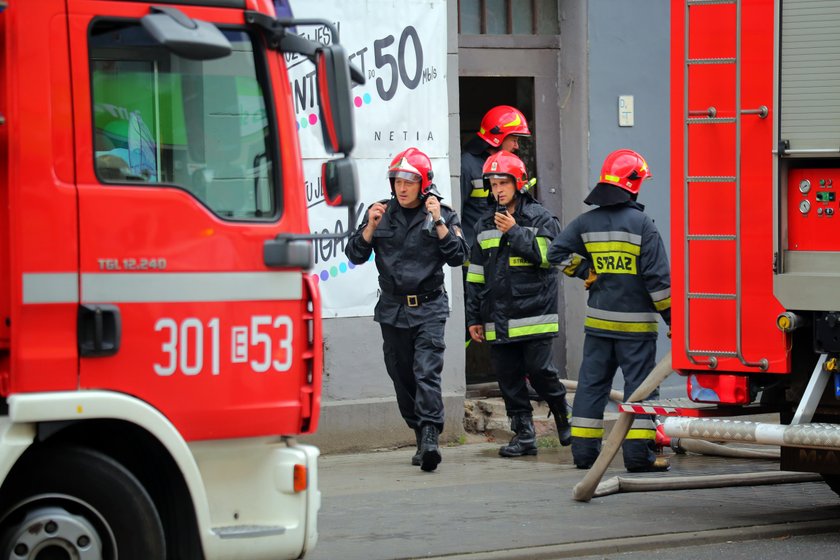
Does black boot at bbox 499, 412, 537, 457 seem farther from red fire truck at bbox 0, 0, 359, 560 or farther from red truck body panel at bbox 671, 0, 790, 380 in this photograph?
red fire truck at bbox 0, 0, 359, 560

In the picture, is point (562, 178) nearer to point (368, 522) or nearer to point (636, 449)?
point (636, 449)

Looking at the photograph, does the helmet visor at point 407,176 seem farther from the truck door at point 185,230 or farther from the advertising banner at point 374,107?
the truck door at point 185,230

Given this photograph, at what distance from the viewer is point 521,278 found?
10008mm

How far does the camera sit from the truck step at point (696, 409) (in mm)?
7703

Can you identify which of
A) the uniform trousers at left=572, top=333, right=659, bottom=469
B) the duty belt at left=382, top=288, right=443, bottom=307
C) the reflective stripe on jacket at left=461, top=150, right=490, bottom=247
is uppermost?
the reflective stripe on jacket at left=461, top=150, right=490, bottom=247

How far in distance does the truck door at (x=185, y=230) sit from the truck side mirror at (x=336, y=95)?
0.26 metres

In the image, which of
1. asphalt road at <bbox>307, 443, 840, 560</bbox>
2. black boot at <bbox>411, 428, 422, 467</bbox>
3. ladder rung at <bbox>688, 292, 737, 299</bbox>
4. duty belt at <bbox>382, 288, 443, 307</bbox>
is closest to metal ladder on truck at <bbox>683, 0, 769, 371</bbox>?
ladder rung at <bbox>688, 292, 737, 299</bbox>

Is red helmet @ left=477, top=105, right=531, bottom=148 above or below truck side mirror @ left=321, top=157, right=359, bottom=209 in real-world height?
above

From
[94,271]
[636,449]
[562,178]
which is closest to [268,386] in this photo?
[94,271]

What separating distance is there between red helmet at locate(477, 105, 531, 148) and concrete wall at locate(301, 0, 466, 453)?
0.40 m

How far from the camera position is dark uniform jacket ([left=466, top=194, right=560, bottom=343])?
392 inches

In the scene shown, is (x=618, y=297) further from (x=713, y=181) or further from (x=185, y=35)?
(x=185, y=35)

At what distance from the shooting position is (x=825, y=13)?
6.86 meters

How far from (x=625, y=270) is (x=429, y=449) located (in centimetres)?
172
